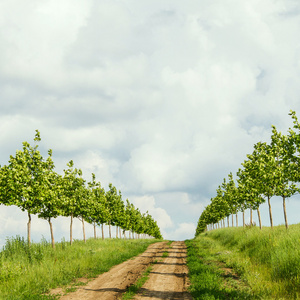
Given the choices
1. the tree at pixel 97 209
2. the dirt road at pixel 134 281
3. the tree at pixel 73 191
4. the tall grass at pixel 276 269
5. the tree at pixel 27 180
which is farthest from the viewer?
the tree at pixel 97 209

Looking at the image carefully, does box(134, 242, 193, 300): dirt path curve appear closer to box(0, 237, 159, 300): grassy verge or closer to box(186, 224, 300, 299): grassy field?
box(186, 224, 300, 299): grassy field

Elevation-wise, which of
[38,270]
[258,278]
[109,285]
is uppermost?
[38,270]

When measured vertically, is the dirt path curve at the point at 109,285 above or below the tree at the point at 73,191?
below

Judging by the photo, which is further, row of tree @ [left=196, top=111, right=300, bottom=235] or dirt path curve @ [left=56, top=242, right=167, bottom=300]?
row of tree @ [left=196, top=111, right=300, bottom=235]

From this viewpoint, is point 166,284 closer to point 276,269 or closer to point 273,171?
point 276,269

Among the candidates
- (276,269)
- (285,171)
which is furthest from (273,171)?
(276,269)

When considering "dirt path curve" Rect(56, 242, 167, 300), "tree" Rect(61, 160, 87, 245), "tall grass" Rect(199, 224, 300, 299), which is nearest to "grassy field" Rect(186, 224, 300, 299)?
"tall grass" Rect(199, 224, 300, 299)

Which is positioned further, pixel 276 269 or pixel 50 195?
pixel 50 195

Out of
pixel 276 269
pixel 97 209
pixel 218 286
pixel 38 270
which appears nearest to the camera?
pixel 218 286

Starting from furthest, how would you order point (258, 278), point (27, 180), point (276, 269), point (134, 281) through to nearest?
point (27, 180) → point (134, 281) → point (276, 269) → point (258, 278)

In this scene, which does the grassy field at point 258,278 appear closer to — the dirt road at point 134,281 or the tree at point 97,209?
the dirt road at point 134,281

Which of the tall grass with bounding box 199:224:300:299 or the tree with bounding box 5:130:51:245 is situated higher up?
the tree with bounding box 5:130:51:245

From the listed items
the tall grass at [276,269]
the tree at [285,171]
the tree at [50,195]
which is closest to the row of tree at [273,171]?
the tree at [285,171]

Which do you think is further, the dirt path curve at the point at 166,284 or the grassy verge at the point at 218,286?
the dirt path curve at the point at 166,284
